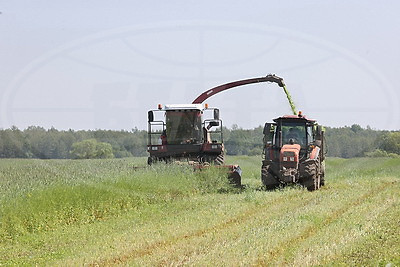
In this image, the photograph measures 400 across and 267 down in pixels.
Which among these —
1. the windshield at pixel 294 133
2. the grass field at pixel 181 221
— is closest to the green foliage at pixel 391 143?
the grass field at pixel 181 221

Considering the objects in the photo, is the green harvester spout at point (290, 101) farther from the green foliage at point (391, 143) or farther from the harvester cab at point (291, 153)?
the green foliage at point (391, 143)

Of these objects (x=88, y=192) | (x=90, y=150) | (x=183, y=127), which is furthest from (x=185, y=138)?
(x=90, y=150)

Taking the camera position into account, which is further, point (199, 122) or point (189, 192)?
point (199, 122)

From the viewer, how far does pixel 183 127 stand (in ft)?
70.2

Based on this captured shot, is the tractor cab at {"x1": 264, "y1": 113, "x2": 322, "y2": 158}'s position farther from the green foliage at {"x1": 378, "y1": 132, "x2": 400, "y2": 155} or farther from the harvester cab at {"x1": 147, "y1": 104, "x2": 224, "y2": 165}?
the green foliage at {"x1": 378, "y1": 132, "x2": 400, "y2": 155}

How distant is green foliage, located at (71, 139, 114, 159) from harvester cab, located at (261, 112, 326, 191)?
19.2m

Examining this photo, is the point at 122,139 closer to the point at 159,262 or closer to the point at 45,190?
the point at 45,190

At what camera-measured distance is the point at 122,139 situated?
41969 millimetres

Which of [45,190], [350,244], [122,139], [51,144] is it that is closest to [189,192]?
[45,190]

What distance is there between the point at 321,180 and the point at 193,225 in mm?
10407

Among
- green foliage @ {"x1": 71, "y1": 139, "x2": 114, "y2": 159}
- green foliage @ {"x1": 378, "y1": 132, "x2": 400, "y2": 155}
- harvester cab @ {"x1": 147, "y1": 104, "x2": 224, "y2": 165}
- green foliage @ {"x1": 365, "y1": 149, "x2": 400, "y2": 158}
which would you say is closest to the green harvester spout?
harvester cab @ {"x1": 147, "y1": 104, "x2": 224, "y2": 165}

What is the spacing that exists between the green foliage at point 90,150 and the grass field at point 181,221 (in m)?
19.0

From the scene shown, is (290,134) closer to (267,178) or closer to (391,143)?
(267,178)

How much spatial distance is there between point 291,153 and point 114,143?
24.8 m
